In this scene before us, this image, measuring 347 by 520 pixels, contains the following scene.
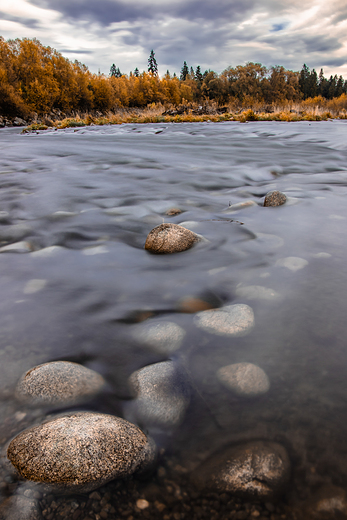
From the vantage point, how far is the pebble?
216 cm

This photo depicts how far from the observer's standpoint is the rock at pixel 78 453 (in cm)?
88

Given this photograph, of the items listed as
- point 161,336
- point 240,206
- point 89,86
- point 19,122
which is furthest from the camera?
point 89,86

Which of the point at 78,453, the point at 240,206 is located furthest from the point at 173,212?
the point at 78,453

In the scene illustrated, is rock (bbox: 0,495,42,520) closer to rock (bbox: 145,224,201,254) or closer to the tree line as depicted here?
rock (bbox: 145,224,201,254)

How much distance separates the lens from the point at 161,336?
1.51 m

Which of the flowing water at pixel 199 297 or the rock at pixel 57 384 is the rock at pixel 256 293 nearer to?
the flowing water at pixel 199 297

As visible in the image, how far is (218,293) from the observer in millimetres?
1883

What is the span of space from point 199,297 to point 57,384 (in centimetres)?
91

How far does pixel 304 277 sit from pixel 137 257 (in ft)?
3.83

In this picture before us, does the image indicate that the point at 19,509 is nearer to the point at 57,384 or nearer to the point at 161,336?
the point at 57,384

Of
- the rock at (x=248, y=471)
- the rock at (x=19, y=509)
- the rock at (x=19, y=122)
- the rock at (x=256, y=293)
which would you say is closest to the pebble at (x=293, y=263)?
the rock at (x=256, y=293)

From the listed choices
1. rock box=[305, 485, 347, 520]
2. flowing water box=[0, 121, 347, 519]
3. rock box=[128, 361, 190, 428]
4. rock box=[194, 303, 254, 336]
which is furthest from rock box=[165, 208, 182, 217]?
rock box=[305, 485, 347, 520]

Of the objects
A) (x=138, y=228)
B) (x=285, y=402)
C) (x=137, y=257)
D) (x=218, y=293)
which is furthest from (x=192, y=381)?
(x=138, y=228)

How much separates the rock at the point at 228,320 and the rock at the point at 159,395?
12.5 inches
